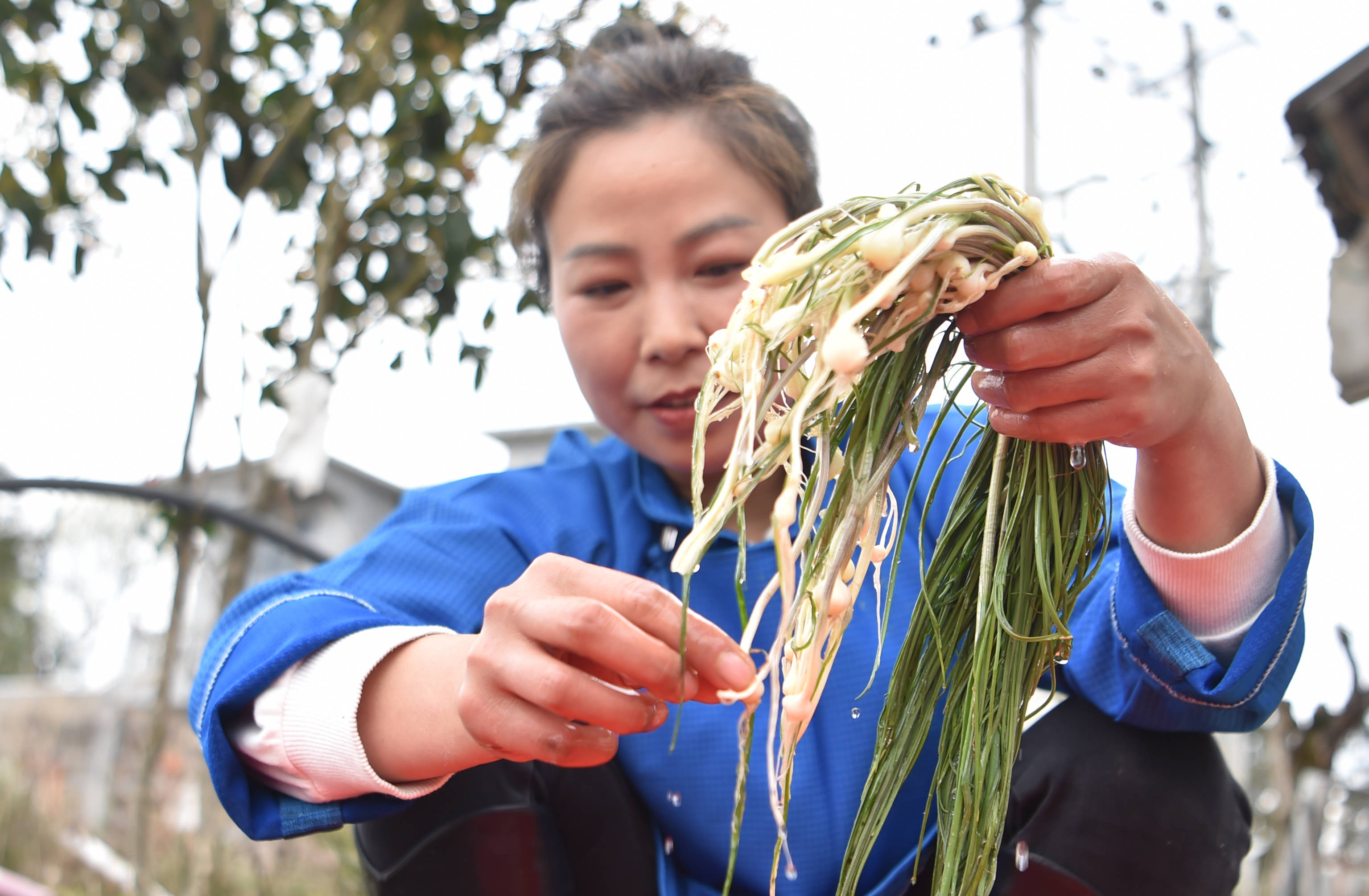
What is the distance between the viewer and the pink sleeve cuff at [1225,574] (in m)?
0.80

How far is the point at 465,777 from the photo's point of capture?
991 mm

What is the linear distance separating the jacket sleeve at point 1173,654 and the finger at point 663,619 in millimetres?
217

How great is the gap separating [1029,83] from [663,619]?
4390mm

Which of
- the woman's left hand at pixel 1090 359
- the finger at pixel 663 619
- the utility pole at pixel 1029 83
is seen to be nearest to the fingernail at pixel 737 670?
the finger at pixel 663 619

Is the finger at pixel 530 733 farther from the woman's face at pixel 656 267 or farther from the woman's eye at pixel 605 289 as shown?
the woman's eye at pixel 605 289

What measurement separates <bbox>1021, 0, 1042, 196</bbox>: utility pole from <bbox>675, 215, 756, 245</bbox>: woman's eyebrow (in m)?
3.58

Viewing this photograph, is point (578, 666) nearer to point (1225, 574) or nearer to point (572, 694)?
point (572, 694)

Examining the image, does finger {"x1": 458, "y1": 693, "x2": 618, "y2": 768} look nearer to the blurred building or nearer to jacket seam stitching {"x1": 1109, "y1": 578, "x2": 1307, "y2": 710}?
jacket seam stitching {"x1": 1109, "y1": 578, "x2": 1307, "y2": 710}

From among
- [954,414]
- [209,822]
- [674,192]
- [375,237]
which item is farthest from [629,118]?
[209,822]

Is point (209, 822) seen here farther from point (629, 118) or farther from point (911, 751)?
point (911, 751)

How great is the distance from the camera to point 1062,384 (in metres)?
0.66

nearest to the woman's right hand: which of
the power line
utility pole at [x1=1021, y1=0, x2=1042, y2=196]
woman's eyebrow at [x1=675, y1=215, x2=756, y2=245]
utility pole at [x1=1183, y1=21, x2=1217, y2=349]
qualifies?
woman's eyebrow at [x1=675, y1=215, x2=756, y2=245]

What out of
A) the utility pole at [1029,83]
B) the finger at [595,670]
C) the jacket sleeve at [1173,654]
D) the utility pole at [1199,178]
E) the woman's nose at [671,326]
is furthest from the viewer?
the utility pole at [1199,178]

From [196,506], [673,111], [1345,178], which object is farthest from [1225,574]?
[196,506]
